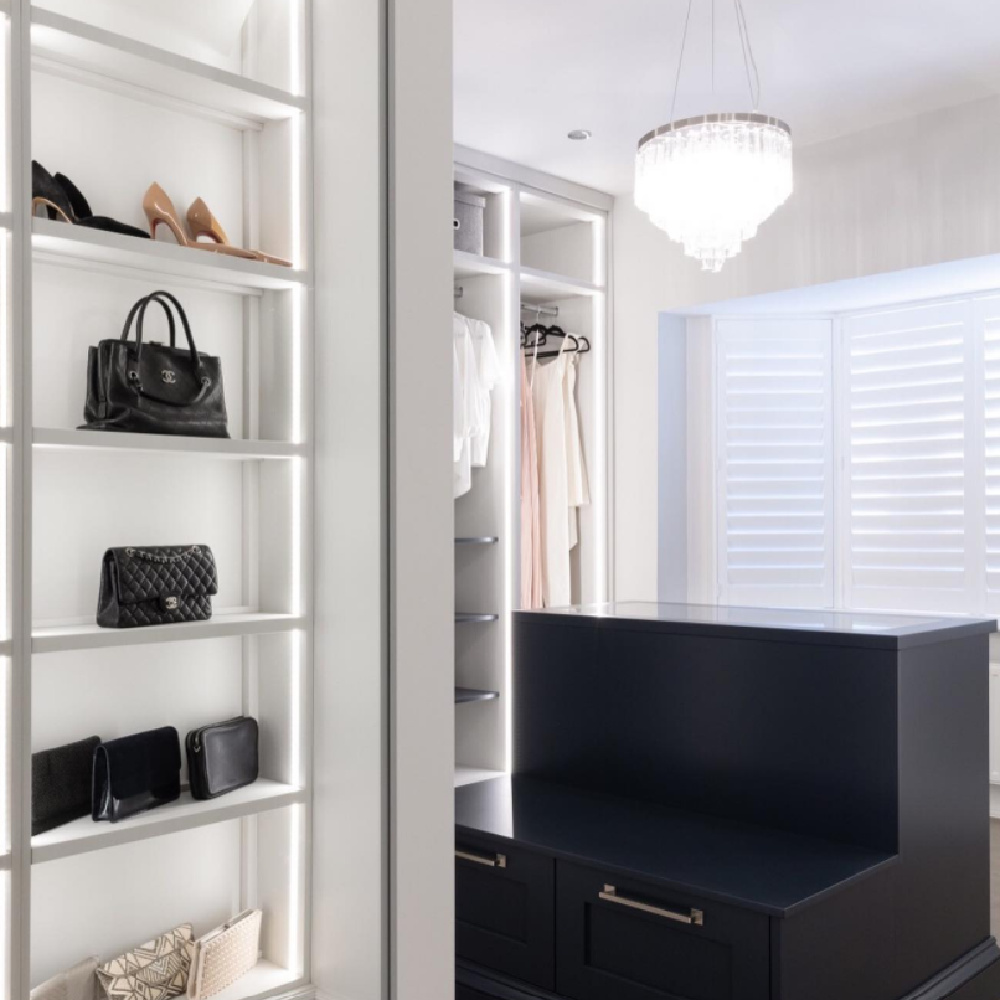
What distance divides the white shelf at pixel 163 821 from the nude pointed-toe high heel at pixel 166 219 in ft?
3.49

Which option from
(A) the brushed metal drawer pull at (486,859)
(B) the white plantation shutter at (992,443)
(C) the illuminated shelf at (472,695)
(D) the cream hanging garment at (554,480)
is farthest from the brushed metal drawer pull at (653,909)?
(B) the white plantation shutter at (992,443)

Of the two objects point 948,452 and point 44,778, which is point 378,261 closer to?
point 44,778

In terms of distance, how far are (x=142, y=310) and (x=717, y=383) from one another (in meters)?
3.82

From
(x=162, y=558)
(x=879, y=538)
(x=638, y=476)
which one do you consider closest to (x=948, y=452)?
(x=879, y=538)

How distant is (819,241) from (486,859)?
3084mm

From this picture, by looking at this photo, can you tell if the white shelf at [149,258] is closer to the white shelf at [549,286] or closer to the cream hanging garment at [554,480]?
the white shelf at [549,286]

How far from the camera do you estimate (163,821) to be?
6.51 ft

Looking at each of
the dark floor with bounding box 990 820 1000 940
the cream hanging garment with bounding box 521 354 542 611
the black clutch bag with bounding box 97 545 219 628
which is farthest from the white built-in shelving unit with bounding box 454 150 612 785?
the black clutch bag with bounding box 97 545 219 628

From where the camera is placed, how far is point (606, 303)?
17.6ft

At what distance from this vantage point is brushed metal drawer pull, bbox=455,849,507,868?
266 cm

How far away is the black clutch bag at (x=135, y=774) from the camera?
76.6 inches

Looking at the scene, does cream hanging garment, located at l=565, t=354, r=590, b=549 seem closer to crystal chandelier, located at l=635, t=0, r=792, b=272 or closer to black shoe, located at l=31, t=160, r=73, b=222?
crystal chandelier, located at l=635, t=0, r=792, b=272

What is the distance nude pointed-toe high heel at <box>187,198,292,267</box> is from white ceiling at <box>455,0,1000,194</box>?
1597 millimetres

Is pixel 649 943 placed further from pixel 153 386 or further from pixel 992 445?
pixel 992 445
